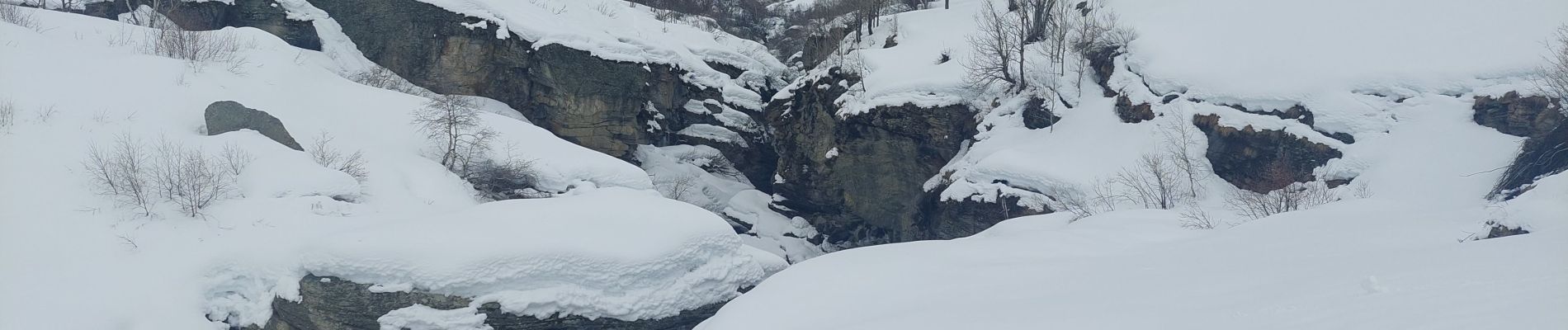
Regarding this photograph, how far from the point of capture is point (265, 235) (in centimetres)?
1103

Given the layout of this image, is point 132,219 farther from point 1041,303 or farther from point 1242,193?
point 1242,193

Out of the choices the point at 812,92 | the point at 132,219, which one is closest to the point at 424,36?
the point at 812,92

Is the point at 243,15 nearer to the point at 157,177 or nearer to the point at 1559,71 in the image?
the point at 157,177

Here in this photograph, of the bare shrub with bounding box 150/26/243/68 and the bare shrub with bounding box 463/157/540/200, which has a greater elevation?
the bare shrub with bounding box 150/26/243/68

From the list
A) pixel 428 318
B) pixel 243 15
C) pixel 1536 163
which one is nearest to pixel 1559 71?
pixel 1536 163

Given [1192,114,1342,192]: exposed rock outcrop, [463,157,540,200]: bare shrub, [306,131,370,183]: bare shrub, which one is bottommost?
[1192,114,1342,192]: exposed rock outcrop

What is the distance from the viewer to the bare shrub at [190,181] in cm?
1159

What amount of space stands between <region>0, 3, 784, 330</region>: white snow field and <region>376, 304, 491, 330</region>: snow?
0.09 feet

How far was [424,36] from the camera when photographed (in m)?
26.0

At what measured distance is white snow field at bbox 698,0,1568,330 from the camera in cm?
496

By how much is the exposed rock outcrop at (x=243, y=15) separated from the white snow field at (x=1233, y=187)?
17.4 m

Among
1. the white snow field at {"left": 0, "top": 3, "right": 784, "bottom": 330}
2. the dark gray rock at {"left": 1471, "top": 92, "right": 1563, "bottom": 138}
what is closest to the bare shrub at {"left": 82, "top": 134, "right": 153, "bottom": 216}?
the white snow field at {"left": 0, "top": 3, "right": 784, "bottom": 330}

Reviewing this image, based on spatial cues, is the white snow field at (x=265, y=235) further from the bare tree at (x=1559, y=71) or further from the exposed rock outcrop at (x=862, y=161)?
the bare tree at (x=1559, y=71)

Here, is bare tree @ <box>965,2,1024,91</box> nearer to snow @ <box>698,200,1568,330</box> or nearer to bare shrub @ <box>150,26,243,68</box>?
snow @ <box>698,200,1568,330</box>
